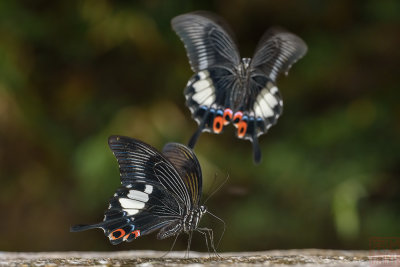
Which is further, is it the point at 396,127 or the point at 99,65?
the point at 99,65

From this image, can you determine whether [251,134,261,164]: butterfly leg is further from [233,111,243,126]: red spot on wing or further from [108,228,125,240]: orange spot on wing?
[108,228,125,240]: orange spot on wing

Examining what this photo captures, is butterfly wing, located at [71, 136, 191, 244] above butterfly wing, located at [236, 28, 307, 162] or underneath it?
underneath

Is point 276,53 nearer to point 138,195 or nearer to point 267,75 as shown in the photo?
point 267,75

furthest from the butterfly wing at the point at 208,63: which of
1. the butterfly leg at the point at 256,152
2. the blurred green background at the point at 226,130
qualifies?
the blurred green background at the point at 226,130

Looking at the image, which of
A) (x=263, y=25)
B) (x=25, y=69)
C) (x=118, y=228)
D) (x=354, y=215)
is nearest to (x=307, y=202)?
(x=354, y=215)

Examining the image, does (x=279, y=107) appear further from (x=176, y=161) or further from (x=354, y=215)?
(x=354, y=215)

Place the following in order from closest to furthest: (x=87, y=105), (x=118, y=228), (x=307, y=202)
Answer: (x=118, y=228)
(x=307, y=202)
(x=87, y=105)

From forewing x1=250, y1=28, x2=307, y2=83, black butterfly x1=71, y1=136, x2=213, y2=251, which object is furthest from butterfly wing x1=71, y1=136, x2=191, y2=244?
forewing x1=250, y1=28, x2=307, y2=83

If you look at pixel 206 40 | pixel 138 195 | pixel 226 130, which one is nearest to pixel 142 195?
pixel 138 195
